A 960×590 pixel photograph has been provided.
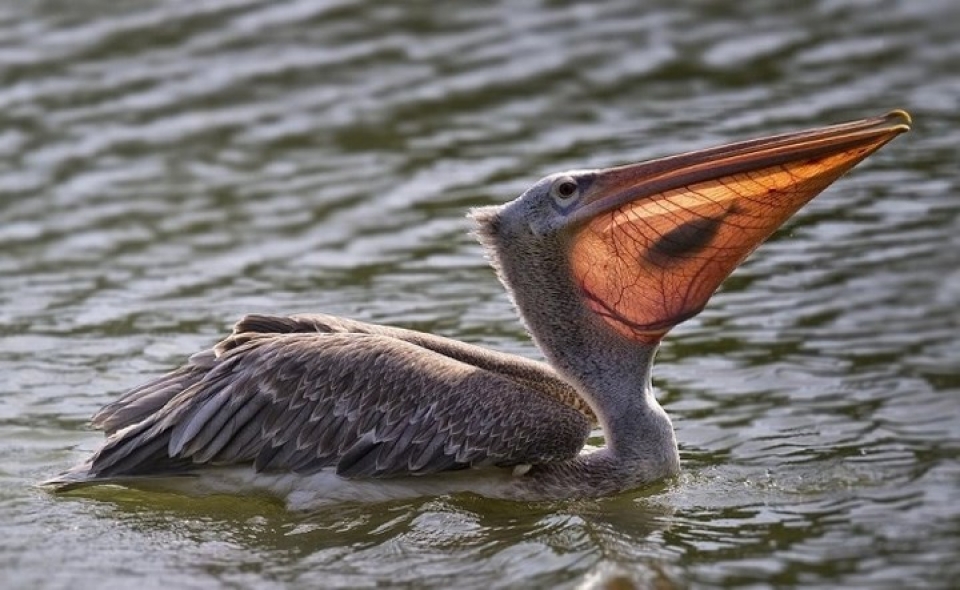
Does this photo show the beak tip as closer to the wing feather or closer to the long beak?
the long beak

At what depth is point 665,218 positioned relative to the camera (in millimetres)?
6180

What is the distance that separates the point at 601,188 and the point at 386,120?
516 cm

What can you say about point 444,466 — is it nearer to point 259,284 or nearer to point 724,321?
point 724,321

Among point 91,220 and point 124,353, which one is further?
point 91,220

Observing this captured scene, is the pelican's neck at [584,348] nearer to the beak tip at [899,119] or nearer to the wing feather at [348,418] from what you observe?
the wing feather at [348,418]

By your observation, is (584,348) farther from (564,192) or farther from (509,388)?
(564,192)

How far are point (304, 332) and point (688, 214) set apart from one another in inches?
59.0

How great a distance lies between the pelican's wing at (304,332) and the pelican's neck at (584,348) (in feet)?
0.41

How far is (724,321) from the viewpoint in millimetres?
8172

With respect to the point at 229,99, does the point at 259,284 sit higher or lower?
lower

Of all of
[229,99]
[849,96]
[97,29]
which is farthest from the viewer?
[97,29]

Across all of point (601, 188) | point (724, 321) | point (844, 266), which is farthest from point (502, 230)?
point (844, 266)

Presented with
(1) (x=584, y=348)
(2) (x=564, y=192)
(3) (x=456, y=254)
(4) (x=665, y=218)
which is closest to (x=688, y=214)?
(4) (x=665, y=218)

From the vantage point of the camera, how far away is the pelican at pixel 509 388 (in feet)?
20.3
